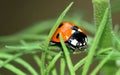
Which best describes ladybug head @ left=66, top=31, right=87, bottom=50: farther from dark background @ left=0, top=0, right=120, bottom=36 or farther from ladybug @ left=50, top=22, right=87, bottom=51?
dark background @ left=0, top=0, right=120, bottom=36

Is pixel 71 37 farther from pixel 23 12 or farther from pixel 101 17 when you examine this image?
pixel 23 12

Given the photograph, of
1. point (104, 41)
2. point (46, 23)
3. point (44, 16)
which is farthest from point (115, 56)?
point (44, 16)

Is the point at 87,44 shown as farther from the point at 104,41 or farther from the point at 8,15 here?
the point at 8,15

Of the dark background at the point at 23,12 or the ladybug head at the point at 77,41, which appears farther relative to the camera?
the dark background at the point at 23,12

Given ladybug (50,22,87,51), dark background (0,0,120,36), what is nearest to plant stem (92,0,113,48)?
ladybug (50,22,87,51)

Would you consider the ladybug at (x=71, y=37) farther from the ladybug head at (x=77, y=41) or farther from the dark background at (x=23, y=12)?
the dark background at (x=23, y=12)

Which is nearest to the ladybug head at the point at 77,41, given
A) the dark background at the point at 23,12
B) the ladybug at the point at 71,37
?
the ladybug at the point at 71,37

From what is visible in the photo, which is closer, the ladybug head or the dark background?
the ladybug head
